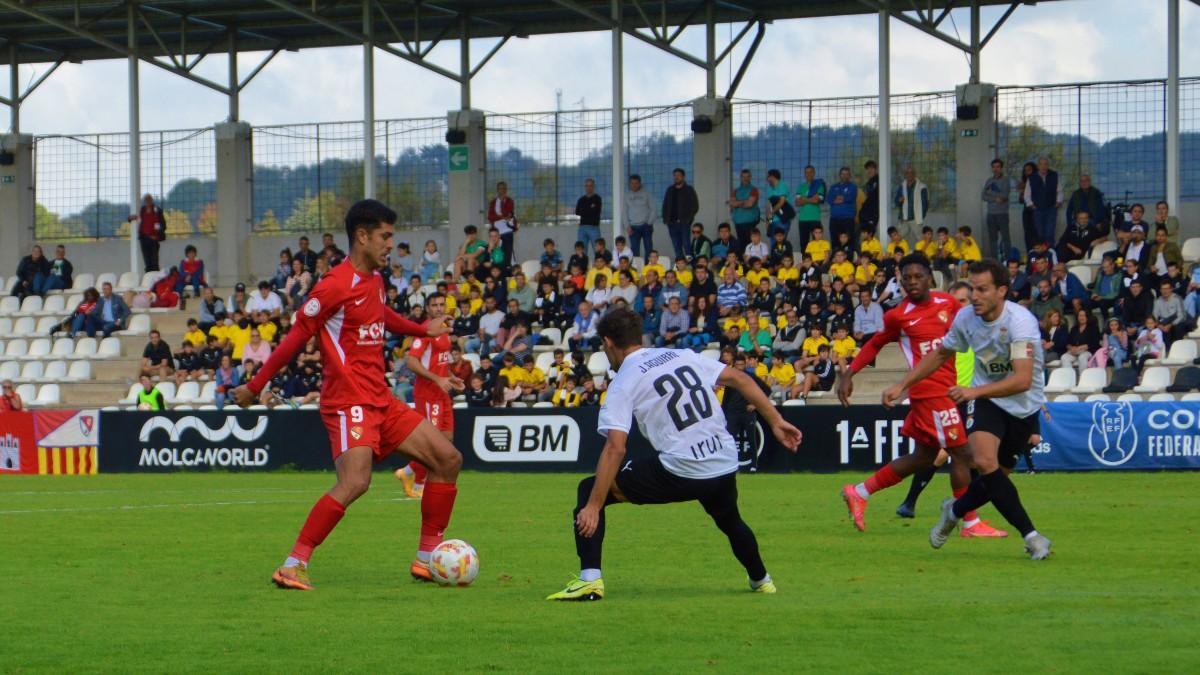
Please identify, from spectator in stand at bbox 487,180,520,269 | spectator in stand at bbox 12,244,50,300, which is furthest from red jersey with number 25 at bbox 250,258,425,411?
spectator in stand at bbox 12,244,50,300

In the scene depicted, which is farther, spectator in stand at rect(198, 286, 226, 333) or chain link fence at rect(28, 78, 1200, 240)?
spectator in stand at rect(198, 286, 226, 333)

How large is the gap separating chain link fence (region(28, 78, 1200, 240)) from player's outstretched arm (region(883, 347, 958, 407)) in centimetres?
2098

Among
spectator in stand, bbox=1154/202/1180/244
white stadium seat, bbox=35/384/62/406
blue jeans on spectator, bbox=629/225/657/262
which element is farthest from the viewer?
white stadium seat, bbox=35/384/62/406

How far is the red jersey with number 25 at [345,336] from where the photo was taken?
34.6ft

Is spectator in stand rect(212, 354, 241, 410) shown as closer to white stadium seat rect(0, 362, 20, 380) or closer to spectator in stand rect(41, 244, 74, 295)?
white stadium seat rect(0, 362, 20, 380)

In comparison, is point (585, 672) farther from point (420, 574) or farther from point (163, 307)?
point (163, 307)

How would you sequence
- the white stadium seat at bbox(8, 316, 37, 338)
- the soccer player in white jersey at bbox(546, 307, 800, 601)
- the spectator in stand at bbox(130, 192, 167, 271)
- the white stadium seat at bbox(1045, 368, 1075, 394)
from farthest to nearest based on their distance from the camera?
the spectator in stand at bbox(130, 192, 167, 271), the white stadium seat at bbox(8, 316, 37, 338), the white stadium seat at bbox(1045, 368, 1075, 394), the soccer player in white jersey at bbox(546, 307, 800, 601)

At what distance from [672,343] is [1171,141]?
9.75 m

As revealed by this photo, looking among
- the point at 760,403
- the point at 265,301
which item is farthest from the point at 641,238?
the point at 760,403

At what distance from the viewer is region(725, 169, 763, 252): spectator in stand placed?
3356cm

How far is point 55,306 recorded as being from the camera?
3950cm

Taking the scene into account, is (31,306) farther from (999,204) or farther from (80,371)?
(999,204)

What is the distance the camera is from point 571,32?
39250 mm

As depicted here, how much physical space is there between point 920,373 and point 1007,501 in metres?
1.57
